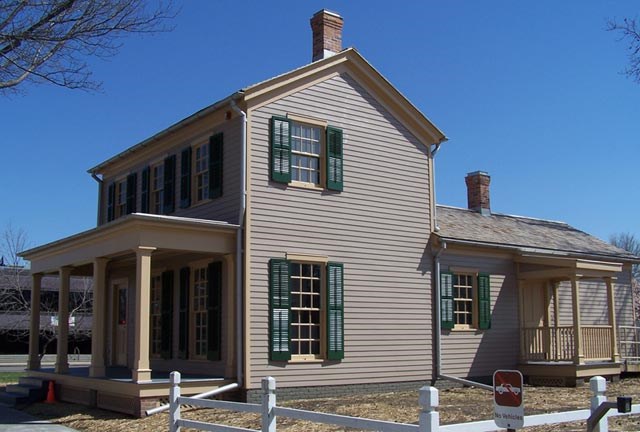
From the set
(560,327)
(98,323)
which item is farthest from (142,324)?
(560,327)

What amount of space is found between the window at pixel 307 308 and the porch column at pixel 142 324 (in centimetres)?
266

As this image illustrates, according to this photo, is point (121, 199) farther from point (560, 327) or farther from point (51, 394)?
point (560, 327)

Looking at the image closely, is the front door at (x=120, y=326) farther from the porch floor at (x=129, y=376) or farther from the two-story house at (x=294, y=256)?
the porch floor at (x=129, y=376)

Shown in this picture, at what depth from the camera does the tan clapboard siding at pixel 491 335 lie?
19141 mm

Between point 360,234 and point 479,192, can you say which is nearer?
point 360,234

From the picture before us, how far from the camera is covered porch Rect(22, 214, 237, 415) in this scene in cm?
1459

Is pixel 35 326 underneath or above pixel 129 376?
above

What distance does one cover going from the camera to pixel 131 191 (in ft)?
69.1

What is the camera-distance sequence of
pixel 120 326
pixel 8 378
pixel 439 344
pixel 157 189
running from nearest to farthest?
1. pixel 439 344
2. pixel 157 189
3. pixel 120 326
4. pixel 8 378

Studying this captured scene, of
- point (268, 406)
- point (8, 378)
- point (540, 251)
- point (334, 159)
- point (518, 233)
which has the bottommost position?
point (8, 378)

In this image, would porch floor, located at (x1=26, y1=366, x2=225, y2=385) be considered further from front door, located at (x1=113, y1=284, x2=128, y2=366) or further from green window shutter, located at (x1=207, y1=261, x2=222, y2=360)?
front door, located at (x1=113, y1=284, x2=128, y2=366)

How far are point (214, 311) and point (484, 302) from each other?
7.63 metres

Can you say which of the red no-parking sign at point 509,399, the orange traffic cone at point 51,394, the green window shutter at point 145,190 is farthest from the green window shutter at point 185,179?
the red no-parking sign at point 509,399

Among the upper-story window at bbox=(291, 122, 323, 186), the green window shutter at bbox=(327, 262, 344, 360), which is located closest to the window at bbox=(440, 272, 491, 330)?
the green window shutter at bbox=(327, 262, 344, 360)
